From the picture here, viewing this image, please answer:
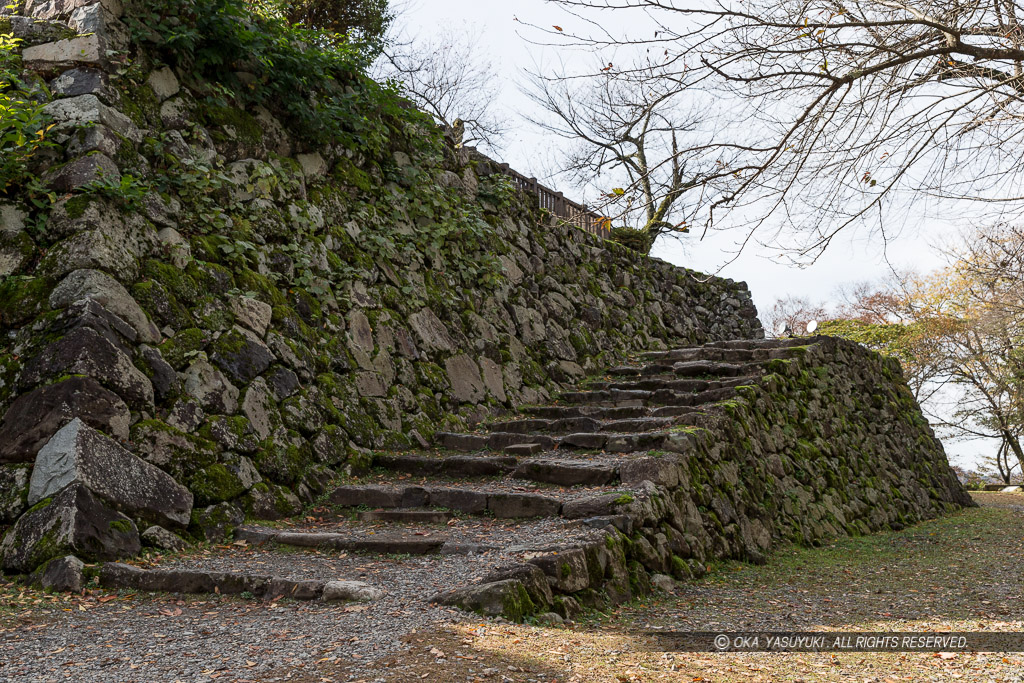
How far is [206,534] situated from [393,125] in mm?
5341

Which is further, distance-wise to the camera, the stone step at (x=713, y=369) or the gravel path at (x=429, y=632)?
the stone step at (x=713, y=369)

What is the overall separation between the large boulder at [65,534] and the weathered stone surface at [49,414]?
43 centimetres

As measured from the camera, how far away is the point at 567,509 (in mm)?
5125

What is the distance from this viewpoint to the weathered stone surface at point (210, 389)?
5293 mm

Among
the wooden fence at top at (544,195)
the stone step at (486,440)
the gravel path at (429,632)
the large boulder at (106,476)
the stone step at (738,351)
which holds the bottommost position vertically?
the gravel path at (429,632)

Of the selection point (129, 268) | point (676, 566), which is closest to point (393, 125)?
point (129, 268)

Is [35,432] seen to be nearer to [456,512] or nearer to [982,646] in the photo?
[456,512]

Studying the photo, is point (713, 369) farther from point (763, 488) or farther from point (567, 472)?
point (567, 472)

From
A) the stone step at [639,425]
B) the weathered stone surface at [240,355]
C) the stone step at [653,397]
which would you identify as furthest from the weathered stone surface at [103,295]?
the stone step at [653,397]

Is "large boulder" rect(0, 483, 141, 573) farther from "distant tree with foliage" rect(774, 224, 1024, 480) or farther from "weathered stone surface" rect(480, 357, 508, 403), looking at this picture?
"distant tree with foliage" rect(774, 224, 1024, 480)

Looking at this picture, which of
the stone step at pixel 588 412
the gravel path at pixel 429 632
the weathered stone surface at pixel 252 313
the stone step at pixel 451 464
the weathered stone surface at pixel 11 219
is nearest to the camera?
the gravel path at pixel 429 632

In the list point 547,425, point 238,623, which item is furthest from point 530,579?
point 547,425

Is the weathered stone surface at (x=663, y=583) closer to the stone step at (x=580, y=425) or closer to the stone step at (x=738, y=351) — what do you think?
the stone step at (x=580, y=425)

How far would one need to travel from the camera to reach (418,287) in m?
8.12
